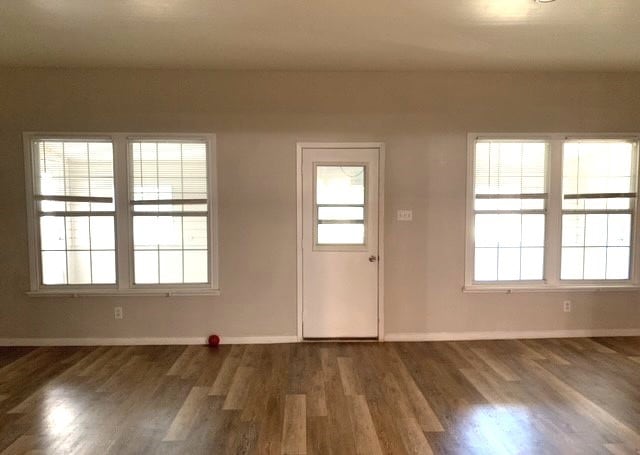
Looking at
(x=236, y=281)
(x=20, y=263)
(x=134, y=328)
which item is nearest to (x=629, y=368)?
(x=236, y=281)

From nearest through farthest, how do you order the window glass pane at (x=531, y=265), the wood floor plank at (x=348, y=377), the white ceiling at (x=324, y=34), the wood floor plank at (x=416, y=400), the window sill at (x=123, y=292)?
the wood floor plank at (x=416, y=400) → the white ceiling at (x=324, y=34) → the wood floor plank at (x=348, y=377) → the window sill at (x=123, y=292) → the window glass pane at (x=531, y=265)

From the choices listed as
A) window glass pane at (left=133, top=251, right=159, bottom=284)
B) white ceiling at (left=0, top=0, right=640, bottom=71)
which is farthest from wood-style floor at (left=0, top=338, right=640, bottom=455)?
white ceiling at (left=0, top=0, right=640, bottom=71)

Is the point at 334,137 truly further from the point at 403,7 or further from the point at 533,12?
the point at 533,12

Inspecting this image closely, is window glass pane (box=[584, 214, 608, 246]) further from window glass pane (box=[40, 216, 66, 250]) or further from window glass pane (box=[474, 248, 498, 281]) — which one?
window glass pane (box=[40, 216, 66, 250])

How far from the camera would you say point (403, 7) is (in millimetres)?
2674

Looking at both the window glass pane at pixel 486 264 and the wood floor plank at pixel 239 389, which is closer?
the wood floor plank at pixel 239 389

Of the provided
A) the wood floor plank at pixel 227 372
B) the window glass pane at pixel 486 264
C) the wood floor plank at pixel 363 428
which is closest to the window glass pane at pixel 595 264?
the window glass pane at pixel 486 264

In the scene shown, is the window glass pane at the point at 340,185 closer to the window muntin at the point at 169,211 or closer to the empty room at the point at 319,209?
the empty room at the point at 319,209

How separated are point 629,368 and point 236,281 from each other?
12.0ft

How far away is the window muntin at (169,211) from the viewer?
13.2 ft

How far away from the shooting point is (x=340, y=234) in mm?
4117

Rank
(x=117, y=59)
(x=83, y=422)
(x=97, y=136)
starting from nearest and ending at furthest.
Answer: (x=83, y=422) < (x=117, y=59) < (x=97, y=136)

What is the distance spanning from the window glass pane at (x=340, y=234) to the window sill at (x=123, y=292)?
1.22 meters

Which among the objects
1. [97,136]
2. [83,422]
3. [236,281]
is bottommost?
[83,422]
